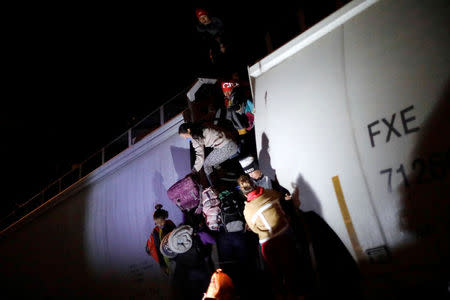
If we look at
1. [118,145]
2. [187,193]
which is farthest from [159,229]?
[118,145]

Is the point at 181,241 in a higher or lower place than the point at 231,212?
lower

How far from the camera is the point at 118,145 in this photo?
9.35m

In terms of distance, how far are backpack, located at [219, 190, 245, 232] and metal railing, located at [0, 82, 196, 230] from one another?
11.3 feet

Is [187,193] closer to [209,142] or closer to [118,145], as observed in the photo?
[209,142]

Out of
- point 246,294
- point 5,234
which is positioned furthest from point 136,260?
point 5,234

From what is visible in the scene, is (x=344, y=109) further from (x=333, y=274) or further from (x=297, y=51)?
(x=333, y=274)

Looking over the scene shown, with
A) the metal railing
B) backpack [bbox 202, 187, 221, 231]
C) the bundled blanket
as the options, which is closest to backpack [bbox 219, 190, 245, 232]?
backpack [bbox 202, 187, 221, 231]

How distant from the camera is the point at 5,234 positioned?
12.5 meters

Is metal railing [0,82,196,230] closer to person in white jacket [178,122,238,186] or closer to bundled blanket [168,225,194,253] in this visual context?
person in white jacket [178,122,238,186]

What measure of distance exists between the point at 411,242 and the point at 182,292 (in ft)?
13.2

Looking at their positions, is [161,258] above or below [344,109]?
below

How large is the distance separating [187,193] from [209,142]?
973 millimetres

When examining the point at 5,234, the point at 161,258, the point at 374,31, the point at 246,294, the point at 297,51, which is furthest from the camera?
the point at 5,234

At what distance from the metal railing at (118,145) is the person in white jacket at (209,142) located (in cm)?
238
